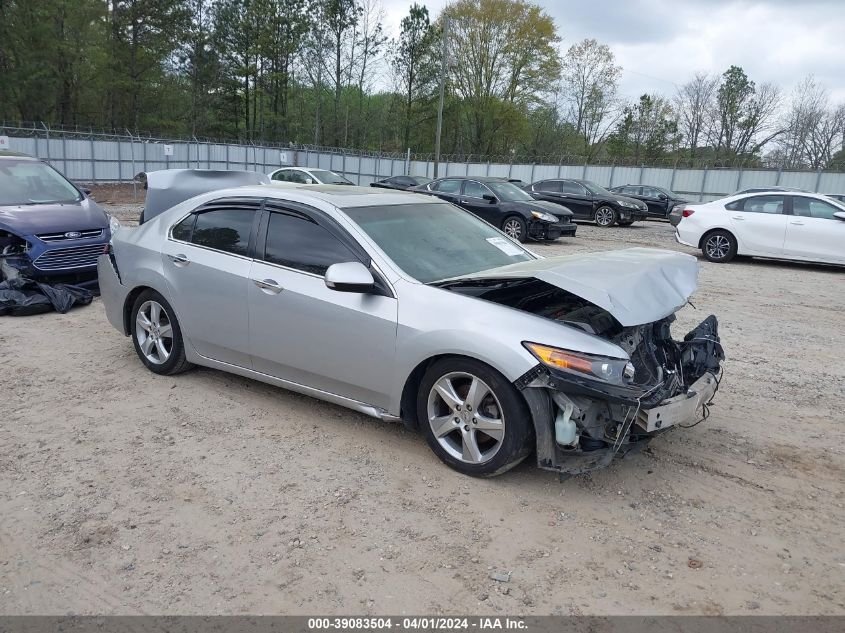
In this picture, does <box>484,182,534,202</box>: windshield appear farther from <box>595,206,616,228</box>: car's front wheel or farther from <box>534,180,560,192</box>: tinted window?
<box>595,206,616,228</box>: car's front wheel

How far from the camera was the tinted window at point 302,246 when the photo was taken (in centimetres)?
425

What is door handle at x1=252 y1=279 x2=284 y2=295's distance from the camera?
436 cm

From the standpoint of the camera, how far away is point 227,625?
257 cm

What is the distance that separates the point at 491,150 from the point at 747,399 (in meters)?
53.9

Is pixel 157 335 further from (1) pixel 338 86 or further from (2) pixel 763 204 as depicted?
(1) pixel 338 86

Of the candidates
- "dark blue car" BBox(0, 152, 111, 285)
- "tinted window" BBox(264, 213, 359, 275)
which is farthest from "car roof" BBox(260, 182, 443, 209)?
"dark blue car" BBox(0, 152, 111, 285)

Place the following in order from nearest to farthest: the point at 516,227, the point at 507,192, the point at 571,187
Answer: the point at 516,227 < the point at 507,192 < the point at 571,187

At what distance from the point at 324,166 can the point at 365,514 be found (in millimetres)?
39488

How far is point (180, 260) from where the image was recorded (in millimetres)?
5000

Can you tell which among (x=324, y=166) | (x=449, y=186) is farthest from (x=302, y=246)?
(x=324, y=166)

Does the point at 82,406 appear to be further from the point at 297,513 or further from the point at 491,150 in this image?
the point at 491,150

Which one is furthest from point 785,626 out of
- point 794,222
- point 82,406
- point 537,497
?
point 794,222

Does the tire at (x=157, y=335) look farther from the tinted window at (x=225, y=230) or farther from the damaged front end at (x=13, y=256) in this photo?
the damaged front end at (x=13, y=256)

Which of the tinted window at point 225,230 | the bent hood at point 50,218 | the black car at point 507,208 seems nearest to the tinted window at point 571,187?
the black car at point 507,208
